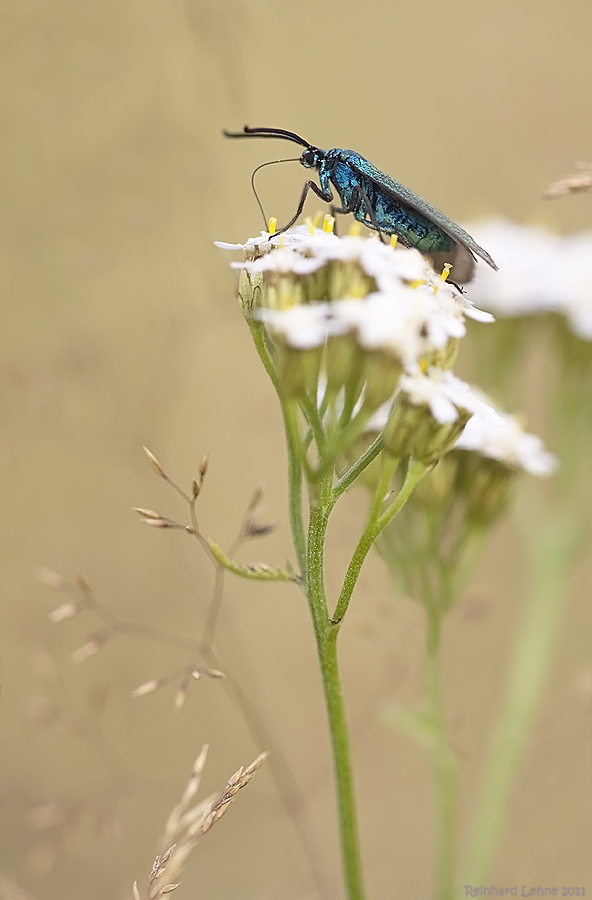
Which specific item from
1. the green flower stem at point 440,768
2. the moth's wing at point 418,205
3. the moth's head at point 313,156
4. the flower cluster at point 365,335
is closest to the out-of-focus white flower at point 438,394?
the flower cluster at point 365,335

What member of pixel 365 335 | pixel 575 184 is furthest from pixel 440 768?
pixel 575 184

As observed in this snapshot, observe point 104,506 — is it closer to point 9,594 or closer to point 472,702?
point 9,594

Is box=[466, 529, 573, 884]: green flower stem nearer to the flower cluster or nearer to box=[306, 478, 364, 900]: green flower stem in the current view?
box=[306, 478, 364, 900]: green flower stem

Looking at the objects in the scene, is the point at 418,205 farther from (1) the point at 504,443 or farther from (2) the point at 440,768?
(2) the point at 440,768

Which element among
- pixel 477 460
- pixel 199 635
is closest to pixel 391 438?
pixel 477 460

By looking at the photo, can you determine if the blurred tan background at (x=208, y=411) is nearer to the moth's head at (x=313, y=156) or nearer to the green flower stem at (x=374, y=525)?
the moth's head at (x=313, y=156)
